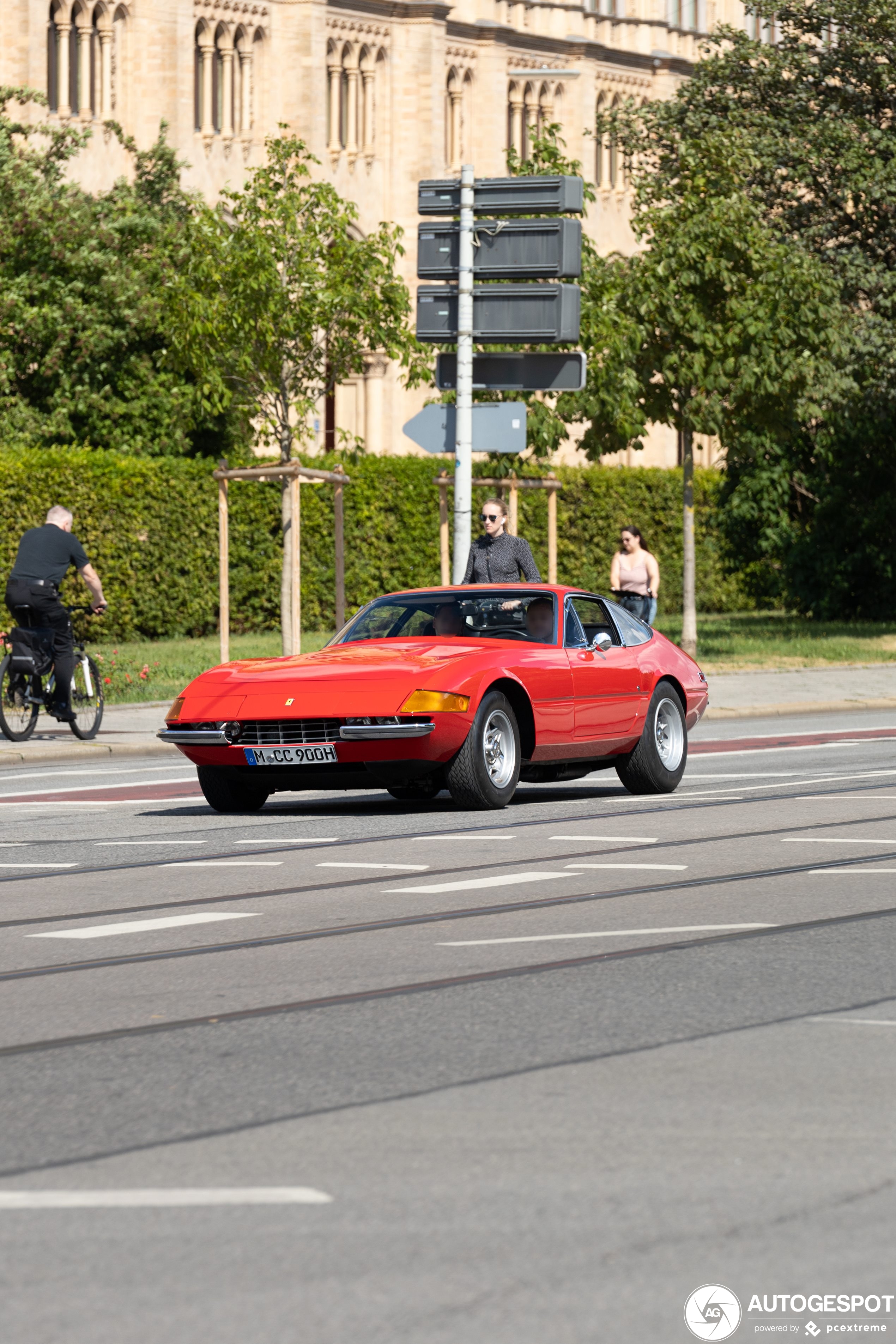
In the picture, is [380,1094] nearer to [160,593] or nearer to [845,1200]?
[845,1200]

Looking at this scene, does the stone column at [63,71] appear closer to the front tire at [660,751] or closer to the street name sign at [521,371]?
the street name sign at [521,371]

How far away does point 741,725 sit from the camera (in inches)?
944

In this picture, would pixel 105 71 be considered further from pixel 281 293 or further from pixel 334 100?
pixel 281 293

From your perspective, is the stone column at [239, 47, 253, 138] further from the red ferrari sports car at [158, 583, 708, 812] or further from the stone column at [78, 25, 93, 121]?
the red ferrari sports car at [158, 583, 708, 812]

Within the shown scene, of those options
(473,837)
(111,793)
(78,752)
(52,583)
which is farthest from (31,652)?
(473,837)

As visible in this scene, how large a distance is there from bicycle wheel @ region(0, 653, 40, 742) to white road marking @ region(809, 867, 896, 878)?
33.2 feet

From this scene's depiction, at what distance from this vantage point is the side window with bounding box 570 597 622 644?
15266 millimetres

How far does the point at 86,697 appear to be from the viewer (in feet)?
66.9

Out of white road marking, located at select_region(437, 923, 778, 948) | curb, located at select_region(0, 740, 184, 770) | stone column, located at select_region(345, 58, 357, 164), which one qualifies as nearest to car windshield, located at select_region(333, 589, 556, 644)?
curb, located at select_region(0, 740, 184, 770)

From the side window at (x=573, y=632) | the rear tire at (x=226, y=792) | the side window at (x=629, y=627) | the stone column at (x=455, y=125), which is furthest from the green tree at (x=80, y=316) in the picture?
the rear tire at (x=226, y=792)

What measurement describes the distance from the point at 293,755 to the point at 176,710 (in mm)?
761

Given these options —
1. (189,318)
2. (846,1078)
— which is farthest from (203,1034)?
(189,318)

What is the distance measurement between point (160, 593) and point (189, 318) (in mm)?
8326

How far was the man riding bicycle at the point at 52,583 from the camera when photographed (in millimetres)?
19969
